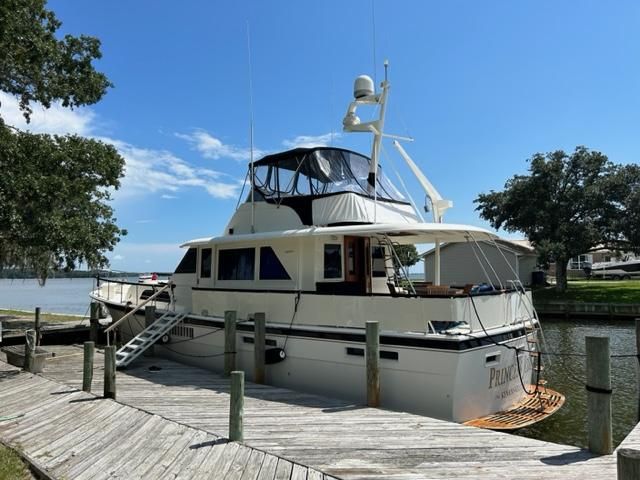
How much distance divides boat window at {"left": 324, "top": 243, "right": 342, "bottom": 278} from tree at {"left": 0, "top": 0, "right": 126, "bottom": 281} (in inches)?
200

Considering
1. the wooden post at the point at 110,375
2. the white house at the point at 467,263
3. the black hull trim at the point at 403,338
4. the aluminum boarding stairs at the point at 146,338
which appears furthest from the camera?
the white house at the point at 467,263

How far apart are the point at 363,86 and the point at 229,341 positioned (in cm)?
584

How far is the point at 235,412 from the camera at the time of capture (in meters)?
5.21

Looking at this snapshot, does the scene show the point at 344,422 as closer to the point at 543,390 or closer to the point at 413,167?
the point at 543,390

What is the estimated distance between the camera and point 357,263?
30.0 feet

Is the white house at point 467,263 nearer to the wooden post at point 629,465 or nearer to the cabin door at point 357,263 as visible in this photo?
the cabin door at point 357,263

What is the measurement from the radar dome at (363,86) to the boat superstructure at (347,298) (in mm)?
30

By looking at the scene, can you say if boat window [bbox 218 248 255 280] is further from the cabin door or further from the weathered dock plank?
the weathered dock plank

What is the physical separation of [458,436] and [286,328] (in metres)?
3.75

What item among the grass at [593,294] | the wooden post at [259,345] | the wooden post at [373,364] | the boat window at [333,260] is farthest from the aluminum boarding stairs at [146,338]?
the grass at [593,294]

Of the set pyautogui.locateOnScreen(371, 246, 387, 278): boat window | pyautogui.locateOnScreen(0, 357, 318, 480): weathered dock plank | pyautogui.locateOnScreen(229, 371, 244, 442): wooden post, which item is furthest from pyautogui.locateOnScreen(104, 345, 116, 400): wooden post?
pyautogui.locateOnScreen(371, 246, 387, 278): boat window

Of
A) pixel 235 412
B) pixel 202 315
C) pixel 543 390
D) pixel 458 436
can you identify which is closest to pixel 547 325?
pixel 543 390

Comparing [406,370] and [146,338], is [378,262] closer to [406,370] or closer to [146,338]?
[406,370]

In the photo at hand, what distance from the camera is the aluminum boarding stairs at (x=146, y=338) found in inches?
386
